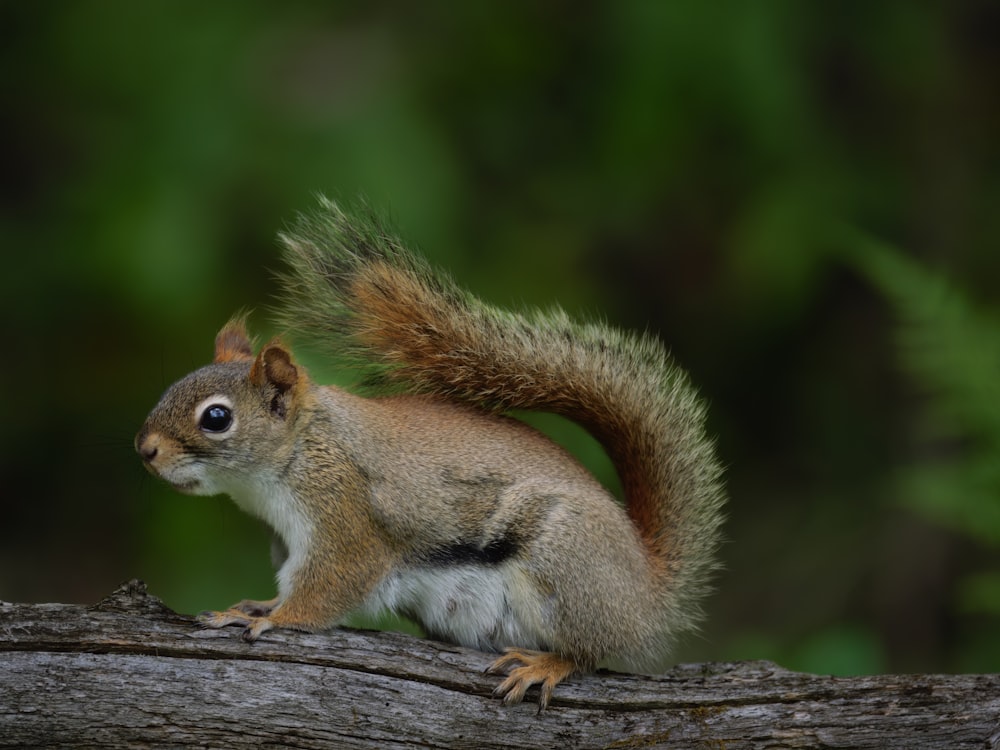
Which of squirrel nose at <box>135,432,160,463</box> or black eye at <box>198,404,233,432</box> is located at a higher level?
black eye at <box>198,404,233,432</box>

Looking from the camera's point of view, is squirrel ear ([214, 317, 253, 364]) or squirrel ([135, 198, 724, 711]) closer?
squirrel ([135, 198, 724, 711])

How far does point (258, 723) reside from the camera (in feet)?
6.41

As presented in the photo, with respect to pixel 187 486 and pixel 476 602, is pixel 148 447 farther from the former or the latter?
pixel 476 602

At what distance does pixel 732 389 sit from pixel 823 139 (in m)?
0.87

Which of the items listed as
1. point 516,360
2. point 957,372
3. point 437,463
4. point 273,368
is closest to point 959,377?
point 957,372

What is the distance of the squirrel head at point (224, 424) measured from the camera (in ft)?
6.89

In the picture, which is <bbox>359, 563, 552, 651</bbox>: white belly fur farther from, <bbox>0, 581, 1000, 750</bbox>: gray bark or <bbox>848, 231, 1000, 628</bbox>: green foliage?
<bbox>848, 231, 1000, 628</bbox>: green foliage

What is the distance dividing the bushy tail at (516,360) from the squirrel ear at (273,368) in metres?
0.12

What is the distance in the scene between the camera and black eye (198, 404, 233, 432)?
212 centimetres

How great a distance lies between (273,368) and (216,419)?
0.44 ft

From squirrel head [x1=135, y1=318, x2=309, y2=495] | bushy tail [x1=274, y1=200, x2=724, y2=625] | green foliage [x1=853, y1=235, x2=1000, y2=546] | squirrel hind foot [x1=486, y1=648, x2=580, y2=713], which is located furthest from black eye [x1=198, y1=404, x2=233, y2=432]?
green foliage [x1=853, y1=235, x2=1000, y2=546]

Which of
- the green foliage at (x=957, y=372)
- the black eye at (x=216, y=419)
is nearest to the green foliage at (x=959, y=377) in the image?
the green foliage at (x=957, y=372)

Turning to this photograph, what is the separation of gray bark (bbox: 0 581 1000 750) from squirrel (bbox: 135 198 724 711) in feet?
0.19

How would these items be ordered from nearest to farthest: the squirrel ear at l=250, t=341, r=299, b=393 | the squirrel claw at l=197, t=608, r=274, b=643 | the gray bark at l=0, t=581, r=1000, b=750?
the gray bark at l=0, t=581, r=1000, b=750, the squirrel claw at l=197, t=608, r=274, b=643, the squirrel ear at l=250, t=341, r=299, b=393
